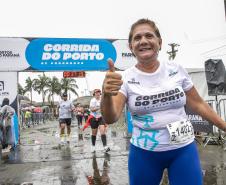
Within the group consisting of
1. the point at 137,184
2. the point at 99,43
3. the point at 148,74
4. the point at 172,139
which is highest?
the point at 99,43

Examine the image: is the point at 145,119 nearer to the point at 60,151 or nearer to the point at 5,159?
the point at 5,159

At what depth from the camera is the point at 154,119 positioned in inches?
100

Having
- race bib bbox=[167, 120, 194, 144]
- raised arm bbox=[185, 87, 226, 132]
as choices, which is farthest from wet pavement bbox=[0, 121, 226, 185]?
race bib bbox=[167, 120, 194, 144]

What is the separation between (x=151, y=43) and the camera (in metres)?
2.58

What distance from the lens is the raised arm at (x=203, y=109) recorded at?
110 inches

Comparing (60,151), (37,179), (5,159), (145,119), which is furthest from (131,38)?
(60,151)

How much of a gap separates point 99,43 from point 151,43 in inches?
430

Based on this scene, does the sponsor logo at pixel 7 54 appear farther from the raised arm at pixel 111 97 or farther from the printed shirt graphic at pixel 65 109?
the raised arm at pixel 111 97

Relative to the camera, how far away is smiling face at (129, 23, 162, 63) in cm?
257

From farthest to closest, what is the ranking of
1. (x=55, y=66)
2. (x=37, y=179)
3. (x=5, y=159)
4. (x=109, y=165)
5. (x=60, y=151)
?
(x=55, y=66)
(x=60, y=151)
(x=5, y=159)
(x=109, y=165)
(x=37, y=179)

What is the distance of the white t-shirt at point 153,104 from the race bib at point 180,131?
0.03 metres

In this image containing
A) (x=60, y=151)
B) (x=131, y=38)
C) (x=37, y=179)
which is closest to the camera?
(x=131, y=38)

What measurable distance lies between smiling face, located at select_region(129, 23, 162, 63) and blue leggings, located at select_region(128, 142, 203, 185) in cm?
69

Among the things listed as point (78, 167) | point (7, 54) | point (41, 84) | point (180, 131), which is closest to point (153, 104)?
point (180, 131)
